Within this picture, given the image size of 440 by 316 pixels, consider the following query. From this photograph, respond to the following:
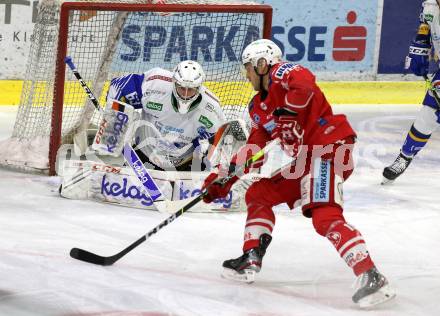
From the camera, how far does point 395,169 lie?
21.7 ft

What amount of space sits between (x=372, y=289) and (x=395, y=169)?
2.50 m

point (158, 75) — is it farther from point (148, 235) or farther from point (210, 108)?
point (148, 235)

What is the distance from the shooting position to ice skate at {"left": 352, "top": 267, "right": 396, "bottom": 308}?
4.19m

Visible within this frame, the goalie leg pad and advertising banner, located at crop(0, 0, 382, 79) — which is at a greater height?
advertising banner, located at crop(0, 0, 382, 79)

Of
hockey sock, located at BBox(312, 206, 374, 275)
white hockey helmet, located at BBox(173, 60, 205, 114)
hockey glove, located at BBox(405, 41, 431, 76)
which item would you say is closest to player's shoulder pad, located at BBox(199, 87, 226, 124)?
white hockey helmet, located at BBox(173, 60, 205, 114)

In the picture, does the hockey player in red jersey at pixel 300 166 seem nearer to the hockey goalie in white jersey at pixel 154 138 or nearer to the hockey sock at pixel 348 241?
the hockey sock at pixel 348 241

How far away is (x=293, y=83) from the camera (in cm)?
425

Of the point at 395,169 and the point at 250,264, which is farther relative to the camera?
the point at 395,169

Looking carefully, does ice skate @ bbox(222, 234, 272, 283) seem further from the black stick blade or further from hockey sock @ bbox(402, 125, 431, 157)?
hockey sock @ bbox(402, 125, 431, 157)

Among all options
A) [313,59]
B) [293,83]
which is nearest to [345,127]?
[293,83]

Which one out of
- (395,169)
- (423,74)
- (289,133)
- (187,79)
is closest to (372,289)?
(289,133)

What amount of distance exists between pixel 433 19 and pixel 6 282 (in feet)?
10.7

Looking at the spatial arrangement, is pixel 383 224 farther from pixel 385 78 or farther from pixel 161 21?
pixel 385 78

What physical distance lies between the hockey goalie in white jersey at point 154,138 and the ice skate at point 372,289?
1.56 m
